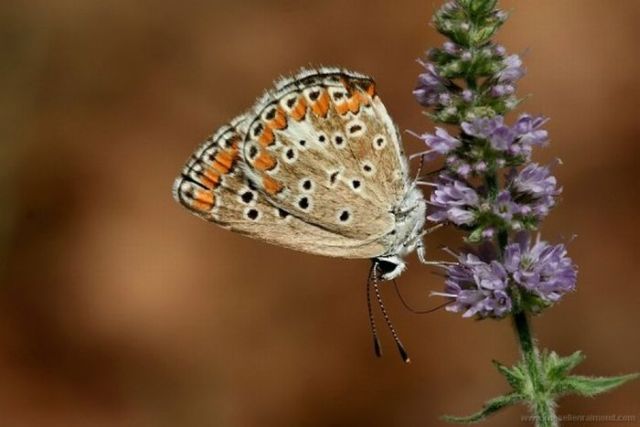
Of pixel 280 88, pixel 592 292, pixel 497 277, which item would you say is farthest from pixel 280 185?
pixel 592 292

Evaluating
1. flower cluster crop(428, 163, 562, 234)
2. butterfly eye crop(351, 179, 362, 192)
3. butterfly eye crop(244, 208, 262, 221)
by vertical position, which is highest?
butterfly eye crop(351, 179, 362, 192)

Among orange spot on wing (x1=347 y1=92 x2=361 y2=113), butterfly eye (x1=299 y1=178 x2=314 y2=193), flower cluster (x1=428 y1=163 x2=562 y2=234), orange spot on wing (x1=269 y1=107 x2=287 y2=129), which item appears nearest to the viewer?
flower cluster (x1=428 y1=163 x2=562 y2=234)

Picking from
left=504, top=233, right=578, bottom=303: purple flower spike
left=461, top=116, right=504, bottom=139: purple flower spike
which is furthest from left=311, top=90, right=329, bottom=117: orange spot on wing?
left=504, top=233, right=578, bottom=303: purple flower spike

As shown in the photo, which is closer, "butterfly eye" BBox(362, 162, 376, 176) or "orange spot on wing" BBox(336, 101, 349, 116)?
"orange spot on wing" BBox(336, 101, 349, 116)

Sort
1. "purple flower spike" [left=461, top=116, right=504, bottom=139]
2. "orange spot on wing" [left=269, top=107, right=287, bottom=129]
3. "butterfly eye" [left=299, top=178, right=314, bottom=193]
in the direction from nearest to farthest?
"purple flower spike" [left=461, top=116, right=504, bottom=139]
"orange spot on wing" [left=269, top=107, right=287, bottom=129]
"butterfly eye" [left=299, top=178, right=314, bottom=193]

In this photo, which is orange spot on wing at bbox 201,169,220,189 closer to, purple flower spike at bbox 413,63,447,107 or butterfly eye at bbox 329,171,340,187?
butterfly eye at bbox 329,171,340,187

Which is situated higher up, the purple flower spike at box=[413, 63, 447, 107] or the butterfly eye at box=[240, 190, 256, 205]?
the purple flower spike at box=[413, 63, 447, 107]

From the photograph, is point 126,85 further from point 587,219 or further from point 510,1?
point 587,219
